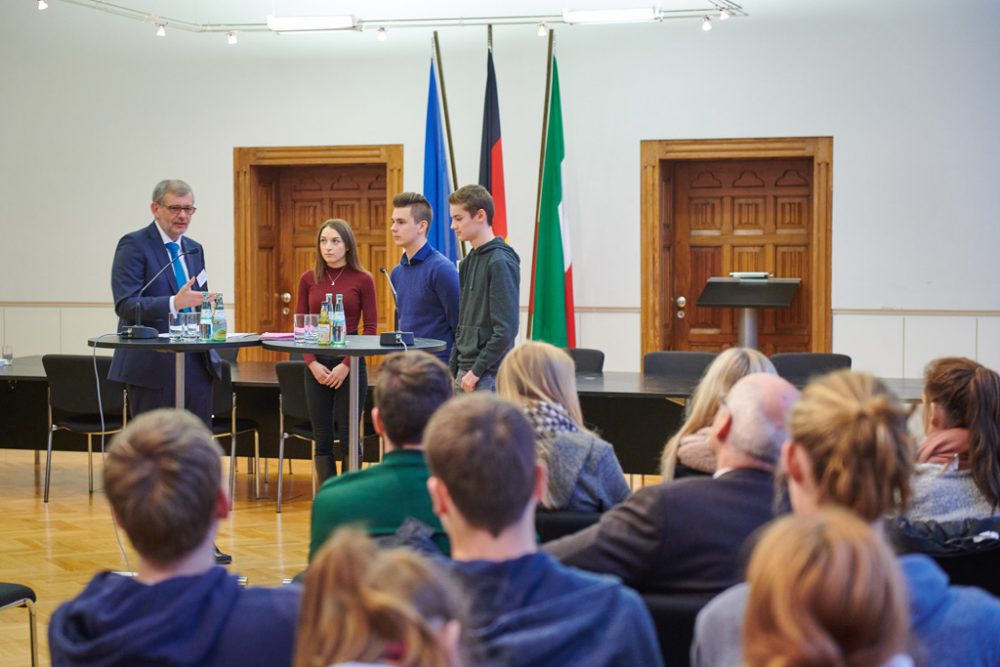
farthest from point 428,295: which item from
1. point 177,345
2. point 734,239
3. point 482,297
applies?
point 734,239

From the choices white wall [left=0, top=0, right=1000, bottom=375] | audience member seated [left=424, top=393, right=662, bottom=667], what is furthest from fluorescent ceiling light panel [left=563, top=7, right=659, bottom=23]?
audience member seated [left=424, top=393, right=662, bottom=667]

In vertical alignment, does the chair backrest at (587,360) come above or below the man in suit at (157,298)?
below

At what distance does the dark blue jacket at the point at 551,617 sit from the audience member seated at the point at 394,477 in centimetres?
70

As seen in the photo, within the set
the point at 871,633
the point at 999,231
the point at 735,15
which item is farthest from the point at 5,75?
the point at 871,633

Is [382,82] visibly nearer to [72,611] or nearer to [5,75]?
[5,75]

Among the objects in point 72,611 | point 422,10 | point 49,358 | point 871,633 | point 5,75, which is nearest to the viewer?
point 871,633

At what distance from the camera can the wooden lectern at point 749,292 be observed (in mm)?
8477

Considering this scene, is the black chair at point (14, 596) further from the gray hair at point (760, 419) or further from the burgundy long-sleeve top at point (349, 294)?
the burgundy long-sleeve top at point (349, 294)

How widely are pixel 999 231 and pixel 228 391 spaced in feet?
18.8

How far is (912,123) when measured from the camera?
28.0 feet

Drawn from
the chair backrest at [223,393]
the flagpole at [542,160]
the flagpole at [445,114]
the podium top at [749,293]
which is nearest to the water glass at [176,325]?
the chair backrest at [223,393]

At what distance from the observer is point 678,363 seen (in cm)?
672

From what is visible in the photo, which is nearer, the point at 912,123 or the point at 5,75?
the point at 912,123

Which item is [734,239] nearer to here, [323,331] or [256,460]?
[256,460]
